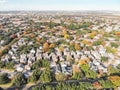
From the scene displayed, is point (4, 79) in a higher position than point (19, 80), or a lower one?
lower

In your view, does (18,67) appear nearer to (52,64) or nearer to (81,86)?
(52,64)

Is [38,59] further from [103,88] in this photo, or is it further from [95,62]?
[103,88]

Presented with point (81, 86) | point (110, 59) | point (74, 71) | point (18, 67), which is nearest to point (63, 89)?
point (81, 86)

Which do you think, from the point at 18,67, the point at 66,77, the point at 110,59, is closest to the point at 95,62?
the point at 110,59

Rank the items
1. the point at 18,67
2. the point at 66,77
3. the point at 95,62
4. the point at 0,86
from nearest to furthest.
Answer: the point at 0,86, the point at 66,77, the point at 18,67, the point at 95,62

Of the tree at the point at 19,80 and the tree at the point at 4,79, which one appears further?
the tree at the point at 4,79

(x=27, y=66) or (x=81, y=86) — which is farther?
(x=27, y=66)

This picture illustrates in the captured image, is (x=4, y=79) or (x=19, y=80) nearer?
(x=19, y=80)

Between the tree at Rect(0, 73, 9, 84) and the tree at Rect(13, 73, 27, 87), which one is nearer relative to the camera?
the tree at Rect(13, 73, 27, 87)

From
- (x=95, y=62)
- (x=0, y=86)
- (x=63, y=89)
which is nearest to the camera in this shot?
(x=63, y=89)
